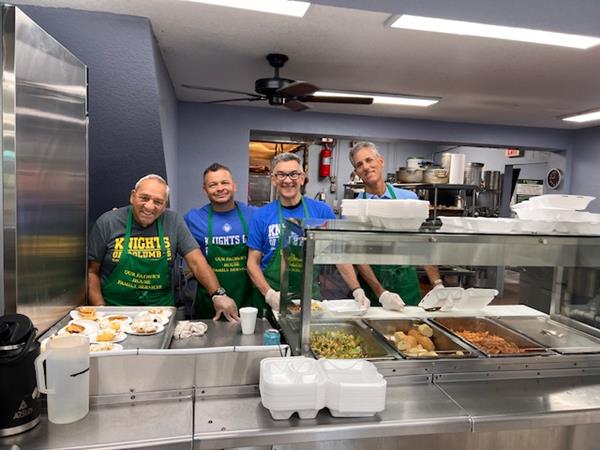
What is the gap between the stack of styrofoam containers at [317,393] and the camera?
130 cm

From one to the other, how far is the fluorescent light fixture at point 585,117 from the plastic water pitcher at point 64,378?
19.5 ft

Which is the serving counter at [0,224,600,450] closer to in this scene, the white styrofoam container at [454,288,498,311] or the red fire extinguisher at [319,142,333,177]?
the white styrofoam container at [454,288,498,311]

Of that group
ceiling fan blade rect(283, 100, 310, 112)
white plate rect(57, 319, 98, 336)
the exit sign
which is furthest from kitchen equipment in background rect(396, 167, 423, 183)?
white plate rect(57, 319, 98, 336)

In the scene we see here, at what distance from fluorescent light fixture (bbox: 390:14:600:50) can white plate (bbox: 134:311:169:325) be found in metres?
2.18

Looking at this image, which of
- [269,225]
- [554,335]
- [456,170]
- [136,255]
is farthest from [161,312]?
[456,170]

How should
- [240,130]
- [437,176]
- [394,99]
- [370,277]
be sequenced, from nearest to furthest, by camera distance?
[370,277] < [394,99] < [240,130] < [437,176]

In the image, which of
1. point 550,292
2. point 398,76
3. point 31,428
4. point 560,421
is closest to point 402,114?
point 398,76

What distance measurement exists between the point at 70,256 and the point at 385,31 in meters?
2.40

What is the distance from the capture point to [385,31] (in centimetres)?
291

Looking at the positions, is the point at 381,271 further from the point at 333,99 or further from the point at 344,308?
the point at 333,99

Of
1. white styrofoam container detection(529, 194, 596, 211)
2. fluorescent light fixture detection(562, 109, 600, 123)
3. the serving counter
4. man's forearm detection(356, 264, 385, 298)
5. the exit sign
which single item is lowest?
the serving counter

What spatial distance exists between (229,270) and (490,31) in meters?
2.30

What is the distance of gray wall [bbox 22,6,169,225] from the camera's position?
272cm

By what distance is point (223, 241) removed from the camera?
282cm
